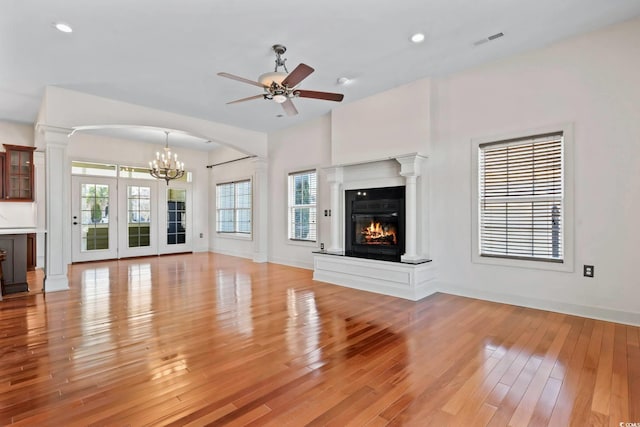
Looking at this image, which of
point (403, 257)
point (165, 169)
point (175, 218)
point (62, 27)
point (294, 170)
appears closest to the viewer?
point (62, 27)

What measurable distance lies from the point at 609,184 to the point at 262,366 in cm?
400

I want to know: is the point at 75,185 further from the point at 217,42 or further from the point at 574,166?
the point at 574,166

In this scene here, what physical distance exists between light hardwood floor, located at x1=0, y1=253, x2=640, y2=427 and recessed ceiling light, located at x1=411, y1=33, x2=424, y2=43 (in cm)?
315

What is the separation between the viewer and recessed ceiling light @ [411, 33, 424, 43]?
342 centimetres

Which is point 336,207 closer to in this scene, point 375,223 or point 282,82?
point 375,223

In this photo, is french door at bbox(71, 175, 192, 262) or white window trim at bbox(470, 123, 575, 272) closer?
white window trim at bbox(470, 123, 575, 272)

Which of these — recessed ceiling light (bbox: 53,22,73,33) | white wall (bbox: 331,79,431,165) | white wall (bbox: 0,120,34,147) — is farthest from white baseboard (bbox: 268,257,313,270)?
white wall (bbox: 0,120,34,147)

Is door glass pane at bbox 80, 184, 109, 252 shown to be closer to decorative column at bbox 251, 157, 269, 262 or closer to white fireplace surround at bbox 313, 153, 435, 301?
decorative column at bbox 251, 157, 269, 262

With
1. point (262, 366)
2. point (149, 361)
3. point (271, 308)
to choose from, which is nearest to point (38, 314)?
point (149, 361)

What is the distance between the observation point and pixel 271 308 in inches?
150

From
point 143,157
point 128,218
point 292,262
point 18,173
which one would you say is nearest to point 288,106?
point 292,262

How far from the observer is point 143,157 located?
823 centimetres

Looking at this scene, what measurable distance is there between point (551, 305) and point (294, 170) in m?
5.08

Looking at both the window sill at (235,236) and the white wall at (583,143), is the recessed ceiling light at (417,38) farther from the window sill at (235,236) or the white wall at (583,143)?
the window sill at (235,236)
